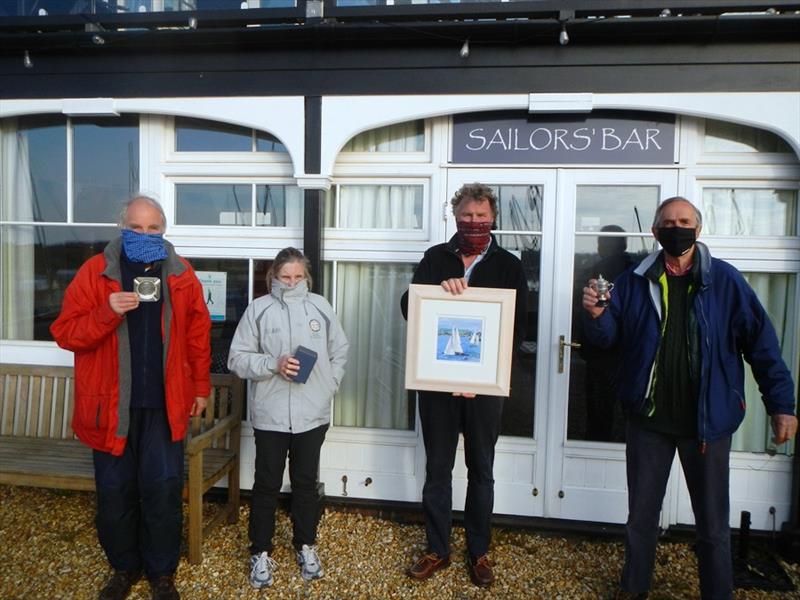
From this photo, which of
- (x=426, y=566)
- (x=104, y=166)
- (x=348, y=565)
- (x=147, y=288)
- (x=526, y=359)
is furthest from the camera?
(x=104, y=166)

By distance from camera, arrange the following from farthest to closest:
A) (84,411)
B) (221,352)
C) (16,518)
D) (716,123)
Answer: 1. (221,352)
2. (16,518)
3. (716,123)
4. (84,411)

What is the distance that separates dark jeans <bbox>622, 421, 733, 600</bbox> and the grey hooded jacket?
1.69 metres

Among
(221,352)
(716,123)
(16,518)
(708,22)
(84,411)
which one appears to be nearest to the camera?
(84,411)

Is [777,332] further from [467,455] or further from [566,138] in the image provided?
[467,455]

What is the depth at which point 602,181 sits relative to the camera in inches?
145

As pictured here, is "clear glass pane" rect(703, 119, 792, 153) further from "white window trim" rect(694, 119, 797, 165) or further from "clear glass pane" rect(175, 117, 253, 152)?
"clear glass pane" rect(175, 117, 253, 152)

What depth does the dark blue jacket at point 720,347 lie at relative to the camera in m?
2.59

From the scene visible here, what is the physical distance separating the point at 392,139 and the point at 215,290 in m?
1.72

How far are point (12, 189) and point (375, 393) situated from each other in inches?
129

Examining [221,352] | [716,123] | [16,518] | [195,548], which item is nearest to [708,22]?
[716,123]

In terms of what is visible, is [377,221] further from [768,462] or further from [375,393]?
[768,462]

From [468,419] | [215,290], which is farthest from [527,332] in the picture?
[215,290]

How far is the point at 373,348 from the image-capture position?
4086 millimetres

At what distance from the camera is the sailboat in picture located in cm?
295
